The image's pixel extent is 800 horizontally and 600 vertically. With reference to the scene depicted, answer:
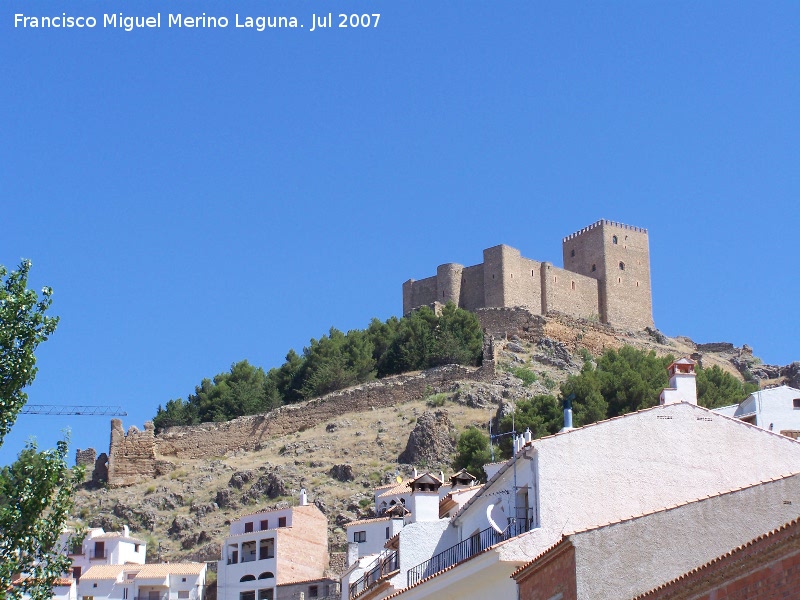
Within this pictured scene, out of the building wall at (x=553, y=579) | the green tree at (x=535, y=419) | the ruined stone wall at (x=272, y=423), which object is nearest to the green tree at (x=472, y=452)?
the green tree at (x=535, y=419)

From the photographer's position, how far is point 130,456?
7888cm

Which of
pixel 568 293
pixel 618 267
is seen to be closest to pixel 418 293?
pixel 568 293

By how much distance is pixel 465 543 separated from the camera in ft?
84.3

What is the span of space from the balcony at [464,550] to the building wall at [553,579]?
2599 mm

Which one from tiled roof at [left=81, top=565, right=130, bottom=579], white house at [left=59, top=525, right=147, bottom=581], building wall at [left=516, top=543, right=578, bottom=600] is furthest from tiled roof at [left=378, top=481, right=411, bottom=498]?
building wall at [left=516, top=543, right=578, bottom=600]

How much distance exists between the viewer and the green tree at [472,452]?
6159cm

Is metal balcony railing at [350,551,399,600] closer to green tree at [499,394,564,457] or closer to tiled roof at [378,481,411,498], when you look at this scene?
tiled roof at [378,481,411,498]

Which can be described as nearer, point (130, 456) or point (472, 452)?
point (472, 452)

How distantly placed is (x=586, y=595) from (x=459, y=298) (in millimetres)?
78015

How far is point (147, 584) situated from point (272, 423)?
87.7ft

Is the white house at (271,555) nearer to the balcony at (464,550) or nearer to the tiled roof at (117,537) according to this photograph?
the tiled roof at (117,537)

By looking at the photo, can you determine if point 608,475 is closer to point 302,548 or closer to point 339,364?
point 302,548

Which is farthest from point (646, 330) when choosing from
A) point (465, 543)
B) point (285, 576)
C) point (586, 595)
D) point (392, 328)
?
point (586, 595)

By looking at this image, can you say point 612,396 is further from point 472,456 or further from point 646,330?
point 646,330
